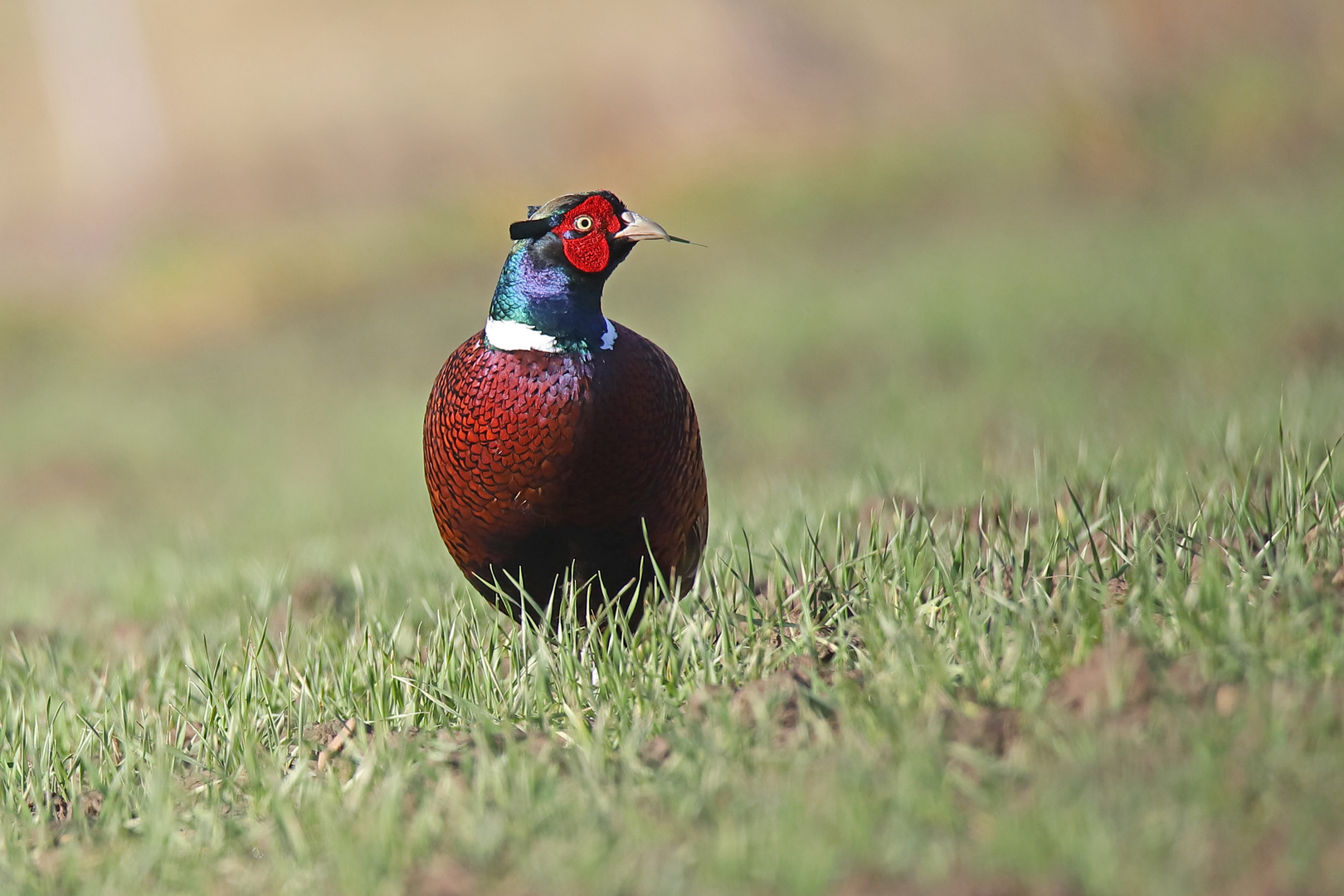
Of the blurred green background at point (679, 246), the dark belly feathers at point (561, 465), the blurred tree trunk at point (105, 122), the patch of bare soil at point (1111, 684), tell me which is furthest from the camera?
the blurred tree trunk at point (105, 122)

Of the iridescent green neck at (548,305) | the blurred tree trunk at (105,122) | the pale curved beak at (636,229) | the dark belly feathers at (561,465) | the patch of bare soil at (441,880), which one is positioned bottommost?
the patch of bare soil at (441,880)

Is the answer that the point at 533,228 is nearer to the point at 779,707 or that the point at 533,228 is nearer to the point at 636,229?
the point at 636,229

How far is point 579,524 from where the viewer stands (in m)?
2.97

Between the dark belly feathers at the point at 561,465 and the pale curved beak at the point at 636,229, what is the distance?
213mm

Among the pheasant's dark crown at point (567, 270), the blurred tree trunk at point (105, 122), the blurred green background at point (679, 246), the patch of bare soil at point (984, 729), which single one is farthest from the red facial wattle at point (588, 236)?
the blurred tree trunk at point (105, 122)

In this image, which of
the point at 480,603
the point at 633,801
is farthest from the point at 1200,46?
the point at 633,801

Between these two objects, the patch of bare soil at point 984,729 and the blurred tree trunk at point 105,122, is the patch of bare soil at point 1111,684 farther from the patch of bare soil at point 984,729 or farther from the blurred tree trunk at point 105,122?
Result: the blurred tree trunk at point 105,122

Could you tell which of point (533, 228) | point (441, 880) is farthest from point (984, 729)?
point (533, 228)

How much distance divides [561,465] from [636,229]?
529 mm

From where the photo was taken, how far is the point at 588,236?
296 cm

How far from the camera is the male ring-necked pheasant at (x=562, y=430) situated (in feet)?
9.50

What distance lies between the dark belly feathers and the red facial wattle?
172mm

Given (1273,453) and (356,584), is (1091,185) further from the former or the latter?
(356,584)

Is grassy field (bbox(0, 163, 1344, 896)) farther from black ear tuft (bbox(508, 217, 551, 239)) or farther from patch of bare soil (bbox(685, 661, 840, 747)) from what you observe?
black ear tuft (bbox(508, 217, 551, 239))
